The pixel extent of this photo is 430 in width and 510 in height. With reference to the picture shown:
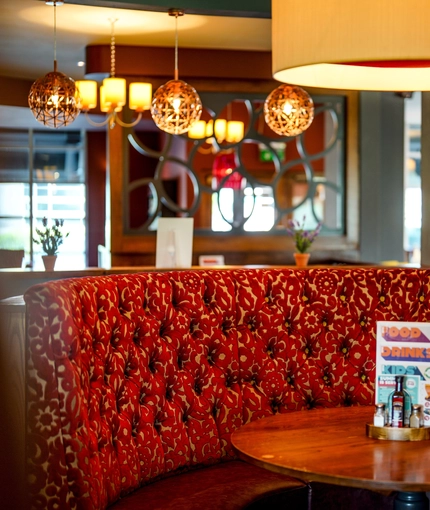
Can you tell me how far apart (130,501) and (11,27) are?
503 centimetres

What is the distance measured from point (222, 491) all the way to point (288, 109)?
3.94 meters

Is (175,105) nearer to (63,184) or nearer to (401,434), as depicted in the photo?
(401,434)

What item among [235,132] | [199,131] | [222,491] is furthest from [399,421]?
[235,132]

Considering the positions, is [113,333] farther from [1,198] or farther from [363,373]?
[1,198]

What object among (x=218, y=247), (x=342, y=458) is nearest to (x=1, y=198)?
(x=342, y=458)

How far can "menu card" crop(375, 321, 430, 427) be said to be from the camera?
2.30 m

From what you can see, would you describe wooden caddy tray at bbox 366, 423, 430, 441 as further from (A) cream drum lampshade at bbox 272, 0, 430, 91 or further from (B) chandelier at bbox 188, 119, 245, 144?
(B) chandelier at bbox 188, 119, 245, 144

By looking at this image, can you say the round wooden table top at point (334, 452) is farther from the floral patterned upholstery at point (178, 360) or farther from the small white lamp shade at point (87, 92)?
the small white lamp shade at point (87, 92)

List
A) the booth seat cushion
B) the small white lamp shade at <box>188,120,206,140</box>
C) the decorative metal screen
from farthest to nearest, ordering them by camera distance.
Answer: the decorative metal screen
the small white lamp shade at <box>188,120,206,140</box>
the booth seat cushion

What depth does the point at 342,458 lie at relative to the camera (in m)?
2.02

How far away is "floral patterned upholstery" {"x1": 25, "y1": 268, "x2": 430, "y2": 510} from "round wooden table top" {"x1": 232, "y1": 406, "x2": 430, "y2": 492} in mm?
455

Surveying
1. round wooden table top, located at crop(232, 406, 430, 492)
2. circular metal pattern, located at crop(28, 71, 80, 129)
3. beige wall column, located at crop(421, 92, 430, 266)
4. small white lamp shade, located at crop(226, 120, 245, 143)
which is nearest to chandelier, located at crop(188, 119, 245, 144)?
small white lamp shade, located at crop(226, 120, 245, 143)

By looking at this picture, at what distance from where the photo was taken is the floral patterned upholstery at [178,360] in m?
2.28

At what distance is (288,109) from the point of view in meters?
6.03
